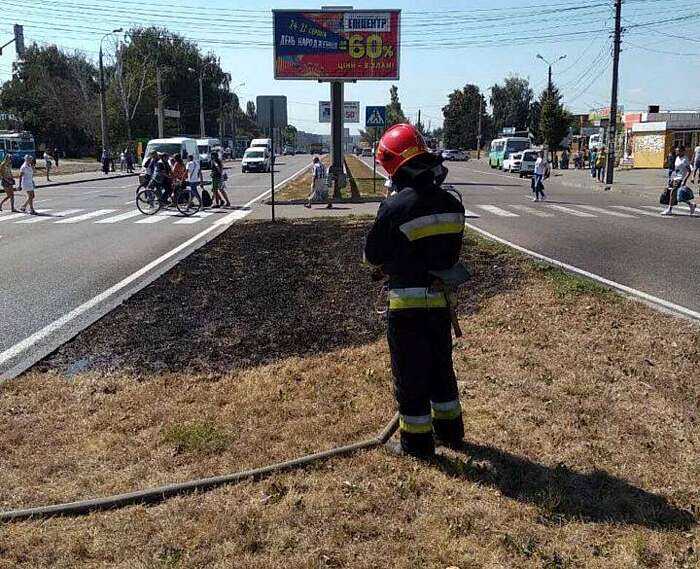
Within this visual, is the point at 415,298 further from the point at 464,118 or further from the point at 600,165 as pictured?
the point at 464,118

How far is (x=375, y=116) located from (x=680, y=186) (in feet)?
37.9

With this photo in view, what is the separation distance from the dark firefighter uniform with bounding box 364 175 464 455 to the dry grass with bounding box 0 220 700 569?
333 millimetres

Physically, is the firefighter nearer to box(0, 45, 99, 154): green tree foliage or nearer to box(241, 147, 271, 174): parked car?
box(241, 147, 271, 174): parked car

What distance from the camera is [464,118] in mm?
110312

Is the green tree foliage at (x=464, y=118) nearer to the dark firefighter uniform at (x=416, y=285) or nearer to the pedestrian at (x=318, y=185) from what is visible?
the pedestrian at (x=318, y=185)

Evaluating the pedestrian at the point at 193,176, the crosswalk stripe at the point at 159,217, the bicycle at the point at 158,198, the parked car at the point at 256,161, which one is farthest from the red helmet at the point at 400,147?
the parked car at the point at 256,161

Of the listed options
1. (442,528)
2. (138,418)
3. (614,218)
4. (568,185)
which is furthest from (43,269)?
(568,185)

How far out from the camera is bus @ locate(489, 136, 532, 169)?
51.3 metres

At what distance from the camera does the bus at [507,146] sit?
51.3 m

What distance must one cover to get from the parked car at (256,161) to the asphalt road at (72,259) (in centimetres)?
2691

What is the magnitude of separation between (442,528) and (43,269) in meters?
8.90

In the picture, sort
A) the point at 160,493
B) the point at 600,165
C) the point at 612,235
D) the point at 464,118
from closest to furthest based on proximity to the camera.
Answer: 1. the point at 160,493
2. the point at 612,235
3. the point at 600,165
4. the point at 464,118

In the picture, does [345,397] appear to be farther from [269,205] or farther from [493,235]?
[269,205]

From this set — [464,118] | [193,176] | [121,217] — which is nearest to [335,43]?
[193,176]
